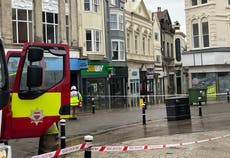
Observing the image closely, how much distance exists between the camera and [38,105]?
8141 mm

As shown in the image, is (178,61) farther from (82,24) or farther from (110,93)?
(82,24)

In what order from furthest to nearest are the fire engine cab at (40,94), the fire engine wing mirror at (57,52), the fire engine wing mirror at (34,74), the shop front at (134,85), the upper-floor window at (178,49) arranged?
the upper-floor window at (178,49) → the shop front at (134,85) → the fire engine wing mirror at (57,52) → the fire engine cab at (40,94) → the fire engine wing mirror at (34,74)

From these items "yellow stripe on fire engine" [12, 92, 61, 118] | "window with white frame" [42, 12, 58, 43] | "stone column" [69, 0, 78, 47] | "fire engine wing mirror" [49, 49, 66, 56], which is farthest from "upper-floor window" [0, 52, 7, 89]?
"stone column" [69, 0, 78, 47]

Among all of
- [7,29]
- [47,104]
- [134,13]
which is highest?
[134,13]

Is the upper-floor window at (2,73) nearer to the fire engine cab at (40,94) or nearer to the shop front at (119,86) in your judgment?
the fire engine cab at (40,94)

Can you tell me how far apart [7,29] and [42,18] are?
3735 mm

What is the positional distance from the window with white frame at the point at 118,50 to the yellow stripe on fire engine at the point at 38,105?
111 ft

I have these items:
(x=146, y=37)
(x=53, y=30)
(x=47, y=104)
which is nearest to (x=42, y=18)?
(x=53, y=30)

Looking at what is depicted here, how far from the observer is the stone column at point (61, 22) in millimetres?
34062

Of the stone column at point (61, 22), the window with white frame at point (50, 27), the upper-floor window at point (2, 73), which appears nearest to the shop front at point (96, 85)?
the stone column at point (61, 22)

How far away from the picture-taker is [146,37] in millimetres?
51750

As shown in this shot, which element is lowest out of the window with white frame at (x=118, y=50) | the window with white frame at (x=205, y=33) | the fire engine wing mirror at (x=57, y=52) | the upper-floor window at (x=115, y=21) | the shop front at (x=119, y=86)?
the shop front at (x=119, y=86)

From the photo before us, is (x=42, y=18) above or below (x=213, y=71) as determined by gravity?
above

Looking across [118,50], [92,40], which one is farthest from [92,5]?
[118,50]
